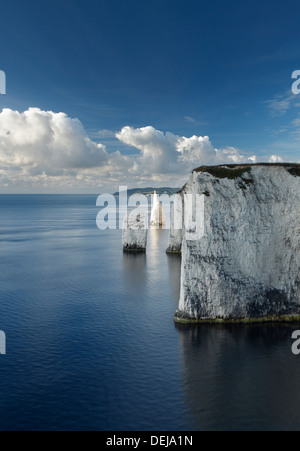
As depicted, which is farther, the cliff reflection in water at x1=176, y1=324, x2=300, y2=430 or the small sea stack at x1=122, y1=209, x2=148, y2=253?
the small sea stack at x1=122, y1=209, x2=148, y2=253

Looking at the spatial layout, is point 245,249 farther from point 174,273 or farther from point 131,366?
point 174,273

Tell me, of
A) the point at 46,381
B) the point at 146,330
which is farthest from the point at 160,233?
the point at 46,381

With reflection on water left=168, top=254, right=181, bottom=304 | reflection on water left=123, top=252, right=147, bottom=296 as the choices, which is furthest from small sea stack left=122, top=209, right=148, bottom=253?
reflection on water left=168, top=254, right=181, bottom=304

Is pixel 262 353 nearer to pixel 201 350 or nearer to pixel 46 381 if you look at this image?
pixel 201 350

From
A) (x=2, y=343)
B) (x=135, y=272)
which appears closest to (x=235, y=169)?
(x=2, y=343)

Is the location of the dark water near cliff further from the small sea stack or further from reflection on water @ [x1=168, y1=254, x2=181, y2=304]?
the small sea stack
